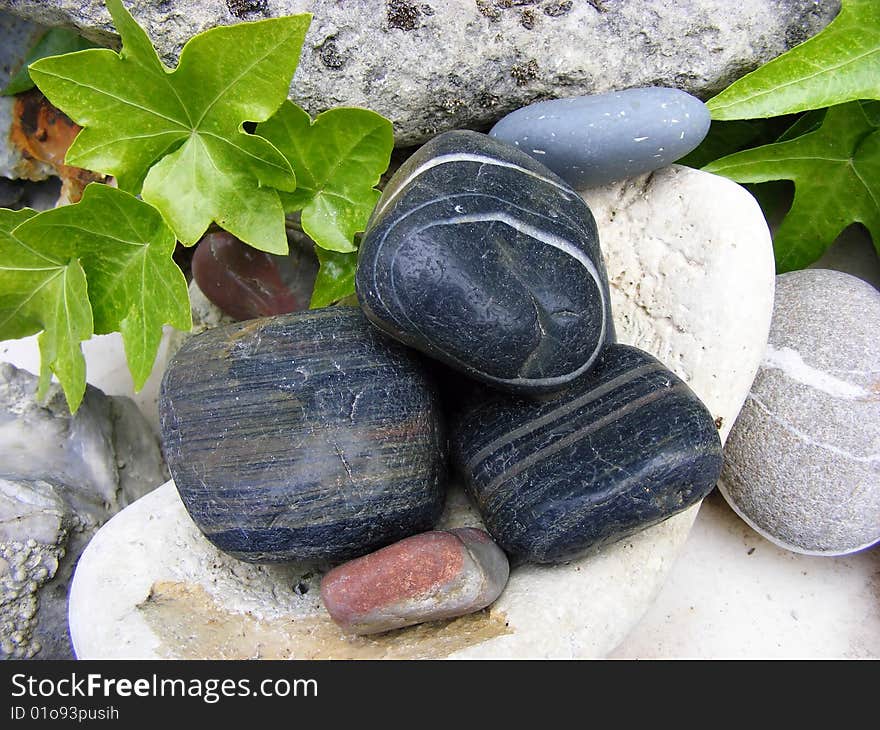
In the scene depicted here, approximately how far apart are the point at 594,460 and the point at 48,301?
1.09 m

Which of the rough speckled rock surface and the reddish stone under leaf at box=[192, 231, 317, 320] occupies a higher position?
the rough speckled rock surface

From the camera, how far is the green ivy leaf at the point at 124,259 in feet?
4.55

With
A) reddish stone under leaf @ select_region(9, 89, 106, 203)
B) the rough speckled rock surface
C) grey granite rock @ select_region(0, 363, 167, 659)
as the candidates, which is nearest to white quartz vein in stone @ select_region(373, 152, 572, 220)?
the rough speckled rock surface

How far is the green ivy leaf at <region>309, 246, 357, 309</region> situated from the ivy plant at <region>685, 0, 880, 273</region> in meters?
0.75

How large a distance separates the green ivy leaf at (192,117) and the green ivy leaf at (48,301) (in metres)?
0.21

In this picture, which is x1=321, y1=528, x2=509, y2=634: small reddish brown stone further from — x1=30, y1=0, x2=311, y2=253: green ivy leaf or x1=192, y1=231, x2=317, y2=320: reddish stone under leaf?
x1=192, y1=231, x2=317, y2=320: reddish stone under leaf

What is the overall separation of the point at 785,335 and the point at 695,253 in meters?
0.32

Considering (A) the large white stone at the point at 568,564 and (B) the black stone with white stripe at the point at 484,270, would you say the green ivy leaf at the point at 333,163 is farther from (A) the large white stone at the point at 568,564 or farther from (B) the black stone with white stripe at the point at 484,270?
(A) the large white stone at the point at 568,564

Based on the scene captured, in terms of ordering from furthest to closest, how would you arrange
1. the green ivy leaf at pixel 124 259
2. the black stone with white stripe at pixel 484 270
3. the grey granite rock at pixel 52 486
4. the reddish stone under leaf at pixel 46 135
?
1. the reddish stone under leaf at pixel 46 135
2. the grey granite rock at pixel 52 486
3. the green ivy leaf at pixel 124 259
4. the black stone with white stripe at pixel 484 270

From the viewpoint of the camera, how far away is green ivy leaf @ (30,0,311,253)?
123 cm

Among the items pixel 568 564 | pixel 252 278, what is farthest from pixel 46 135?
pixel 568 564

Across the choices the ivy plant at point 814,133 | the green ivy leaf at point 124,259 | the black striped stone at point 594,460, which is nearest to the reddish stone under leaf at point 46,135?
the green ivy leaf at point 124,259

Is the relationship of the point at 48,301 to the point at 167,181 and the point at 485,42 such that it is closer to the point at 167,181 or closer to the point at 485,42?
the point at 167,181
